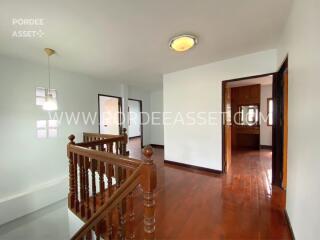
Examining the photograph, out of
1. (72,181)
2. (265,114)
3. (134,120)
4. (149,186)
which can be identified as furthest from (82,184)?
(134,120)

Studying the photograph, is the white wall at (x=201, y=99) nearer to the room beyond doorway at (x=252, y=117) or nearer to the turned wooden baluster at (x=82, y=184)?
the room beyond doorway at (x=252, y=117)

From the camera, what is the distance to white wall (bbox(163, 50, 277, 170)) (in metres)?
3.02

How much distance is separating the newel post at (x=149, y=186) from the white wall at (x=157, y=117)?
210 inches

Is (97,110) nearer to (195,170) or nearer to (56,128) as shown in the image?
(56,128)

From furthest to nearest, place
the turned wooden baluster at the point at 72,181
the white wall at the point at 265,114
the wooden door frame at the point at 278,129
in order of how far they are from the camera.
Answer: the white wall at the point at 265,114
the wooden door frame at the point at 278,129
the turned wooden baluster at the point at 72,181

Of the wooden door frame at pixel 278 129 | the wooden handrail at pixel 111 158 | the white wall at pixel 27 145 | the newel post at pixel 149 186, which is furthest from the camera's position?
the white wall at pixel 27 145

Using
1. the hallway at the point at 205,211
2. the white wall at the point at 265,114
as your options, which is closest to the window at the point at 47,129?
the hallway at the point at 205,211

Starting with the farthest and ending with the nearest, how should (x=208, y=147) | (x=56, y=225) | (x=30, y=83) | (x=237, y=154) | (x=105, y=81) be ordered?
1. (x=237, y=154)
2. (x=105, y=81)
3. (x=208, y=147)
4. (x=30, y=83)
5. (x=56, y=225)

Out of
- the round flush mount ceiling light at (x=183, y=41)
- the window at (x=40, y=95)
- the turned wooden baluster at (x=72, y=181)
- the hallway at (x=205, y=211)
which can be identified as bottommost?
the hallway at (x=205, y=211)

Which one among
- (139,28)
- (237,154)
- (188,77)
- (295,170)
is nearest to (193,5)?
(139,28)

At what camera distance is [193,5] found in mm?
1647

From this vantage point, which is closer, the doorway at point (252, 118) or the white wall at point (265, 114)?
the doorway at point (252, 118)

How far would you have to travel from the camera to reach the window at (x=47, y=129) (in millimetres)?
3321

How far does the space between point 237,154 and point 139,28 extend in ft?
15.6
